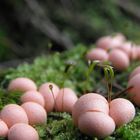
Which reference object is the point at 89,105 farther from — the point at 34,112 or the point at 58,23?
the point at 58,23

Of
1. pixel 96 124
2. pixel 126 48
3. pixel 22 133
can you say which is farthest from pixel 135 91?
pixel 126 48

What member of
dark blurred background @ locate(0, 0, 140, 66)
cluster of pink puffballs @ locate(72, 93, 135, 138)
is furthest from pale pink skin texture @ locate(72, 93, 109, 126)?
dark blurred background @ locate(0, 0, 140, 66)

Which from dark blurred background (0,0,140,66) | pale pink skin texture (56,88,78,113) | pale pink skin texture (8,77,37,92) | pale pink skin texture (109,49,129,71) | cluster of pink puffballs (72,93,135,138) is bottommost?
cluster of pink puffballs (72,93,135,138)

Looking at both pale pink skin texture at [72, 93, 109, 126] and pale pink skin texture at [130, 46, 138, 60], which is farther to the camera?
pale pink skin texture at [130, 46, 138, 60]

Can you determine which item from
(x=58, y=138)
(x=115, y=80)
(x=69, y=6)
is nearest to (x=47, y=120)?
(x=58, y=138)

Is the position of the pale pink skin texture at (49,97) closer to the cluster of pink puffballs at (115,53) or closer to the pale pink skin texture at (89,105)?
the pale pink skin texture at (89,105)

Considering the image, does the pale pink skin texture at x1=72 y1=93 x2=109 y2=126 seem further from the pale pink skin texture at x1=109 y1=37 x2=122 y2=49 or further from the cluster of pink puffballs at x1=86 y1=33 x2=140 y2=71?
the pale pink skin texture at x1=109 y1=37 x2=122 y2=49
